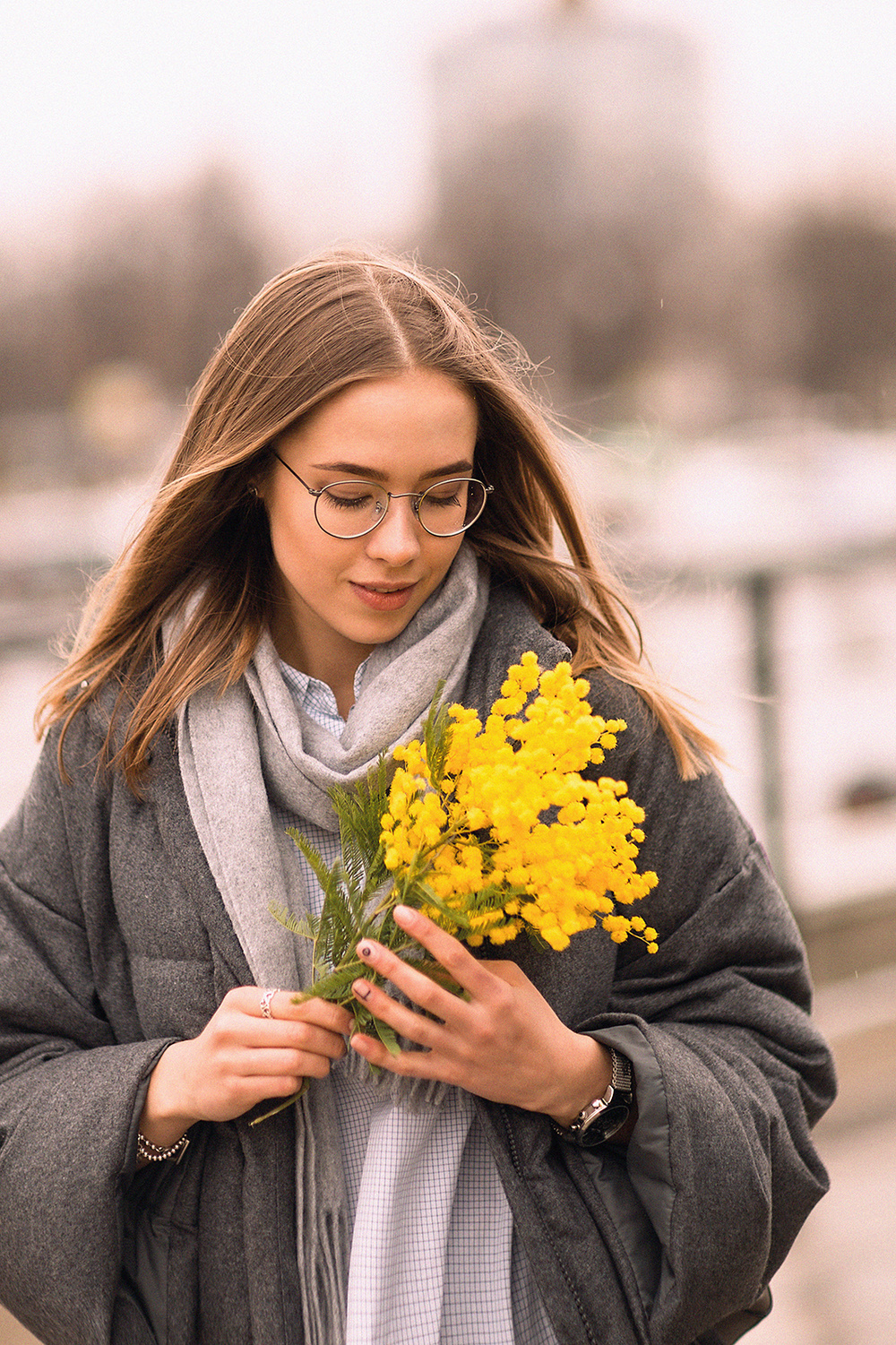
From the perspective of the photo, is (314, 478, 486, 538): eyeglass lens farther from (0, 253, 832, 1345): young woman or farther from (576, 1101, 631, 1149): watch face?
(576, 1101, 631, 1149): watch face

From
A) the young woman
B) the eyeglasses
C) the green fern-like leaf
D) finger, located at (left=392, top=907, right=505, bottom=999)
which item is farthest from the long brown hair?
finger, located at (left=392, top=907, right=505, bottom=999)

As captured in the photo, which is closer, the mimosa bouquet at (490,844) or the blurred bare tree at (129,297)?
the mimosa bouquet at (490,844)

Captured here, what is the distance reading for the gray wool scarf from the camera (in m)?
1.25

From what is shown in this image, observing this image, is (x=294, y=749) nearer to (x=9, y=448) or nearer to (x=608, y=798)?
(x=608, y=798)

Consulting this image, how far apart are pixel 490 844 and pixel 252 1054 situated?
1.05ft

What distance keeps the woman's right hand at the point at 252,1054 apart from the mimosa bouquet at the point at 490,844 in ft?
0.10

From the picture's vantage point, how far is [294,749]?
1.33 metres

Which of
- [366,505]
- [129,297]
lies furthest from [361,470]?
[129,297]

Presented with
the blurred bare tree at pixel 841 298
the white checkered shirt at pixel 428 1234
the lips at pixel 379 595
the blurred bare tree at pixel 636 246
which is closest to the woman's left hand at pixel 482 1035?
the white checkered shirt at pixel 428 1234

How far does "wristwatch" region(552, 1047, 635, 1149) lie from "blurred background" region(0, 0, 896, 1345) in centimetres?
45

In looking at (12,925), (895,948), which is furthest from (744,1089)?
(895,948)

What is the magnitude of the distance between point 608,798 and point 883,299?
2055 centimetres

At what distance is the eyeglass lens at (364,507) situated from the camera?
4.09 ft

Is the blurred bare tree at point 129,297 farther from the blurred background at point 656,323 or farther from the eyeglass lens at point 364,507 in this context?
the eyeglass lens at point 364,507
